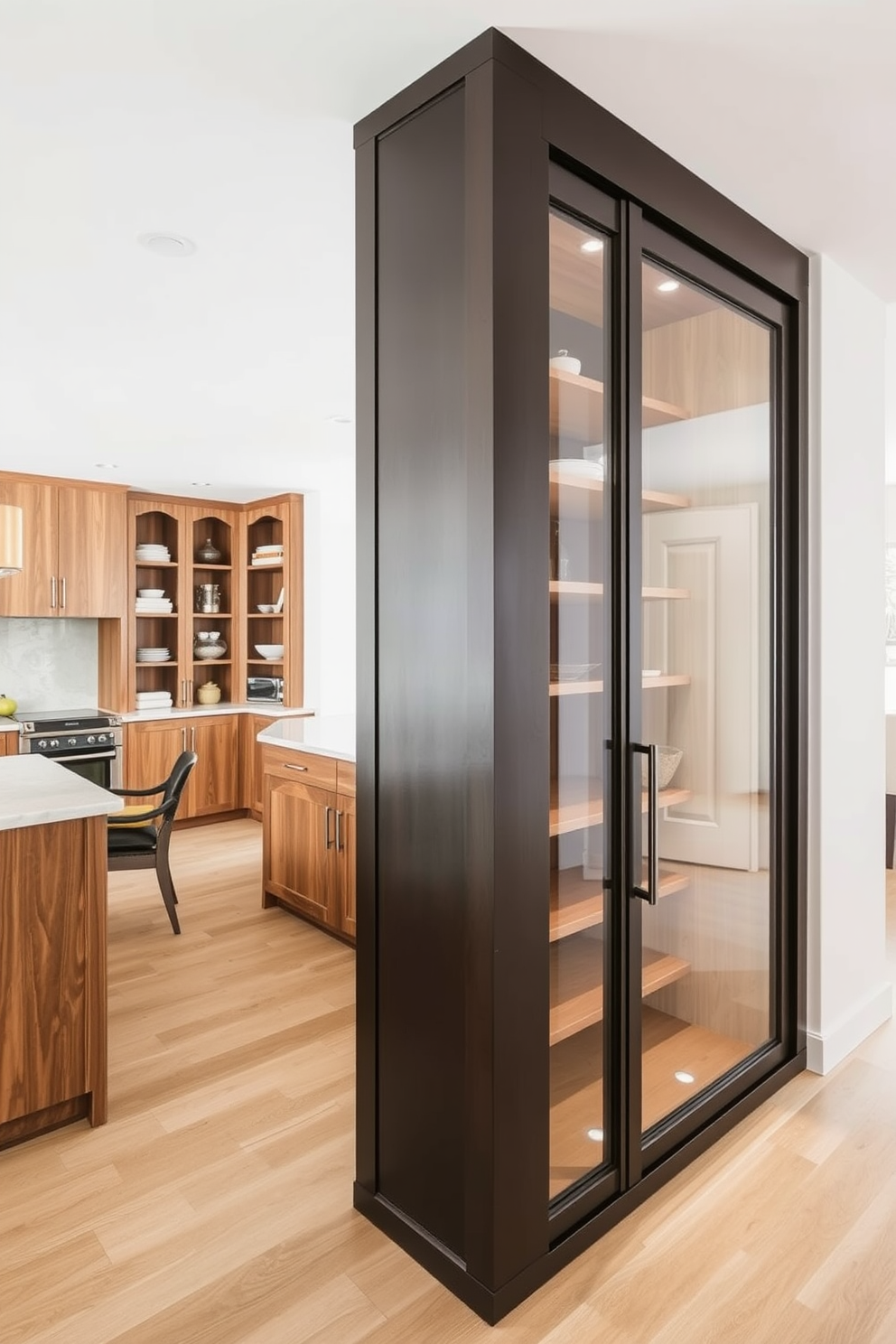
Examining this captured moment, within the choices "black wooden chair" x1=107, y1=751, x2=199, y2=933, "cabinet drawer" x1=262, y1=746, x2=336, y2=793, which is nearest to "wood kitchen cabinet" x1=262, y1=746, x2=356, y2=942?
"cabinet drawer" x1=262, y1=746, x2=336, y2=793

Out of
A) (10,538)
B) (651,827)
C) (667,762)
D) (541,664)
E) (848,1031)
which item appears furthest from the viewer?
(10,538)

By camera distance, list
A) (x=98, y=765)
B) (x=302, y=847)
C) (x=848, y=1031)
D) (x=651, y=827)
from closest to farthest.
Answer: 1. (x=651, y=827)
2. (x=848, y=1031)
3. (x=302, y=847)
4. (x=98, y=765)

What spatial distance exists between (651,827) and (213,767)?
4.73 metres

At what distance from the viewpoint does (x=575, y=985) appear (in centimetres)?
184

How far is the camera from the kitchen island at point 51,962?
2.19 metres

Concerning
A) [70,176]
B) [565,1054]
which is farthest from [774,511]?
[70,176]

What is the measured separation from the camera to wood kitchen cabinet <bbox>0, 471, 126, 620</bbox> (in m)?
5.24

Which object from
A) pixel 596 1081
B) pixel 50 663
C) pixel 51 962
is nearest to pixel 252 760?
pixel 50 663

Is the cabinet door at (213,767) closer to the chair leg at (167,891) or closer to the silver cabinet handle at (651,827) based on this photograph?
the chair leg at (167,891)

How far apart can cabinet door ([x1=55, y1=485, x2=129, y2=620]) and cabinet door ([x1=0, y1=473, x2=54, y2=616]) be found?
0.06 meters

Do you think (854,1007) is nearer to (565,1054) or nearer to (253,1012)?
(565,1054)

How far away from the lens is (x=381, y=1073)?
186 centimetres

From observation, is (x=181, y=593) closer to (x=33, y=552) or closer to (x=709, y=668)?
(x=33, y=552)

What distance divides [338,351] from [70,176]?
1328 mm
